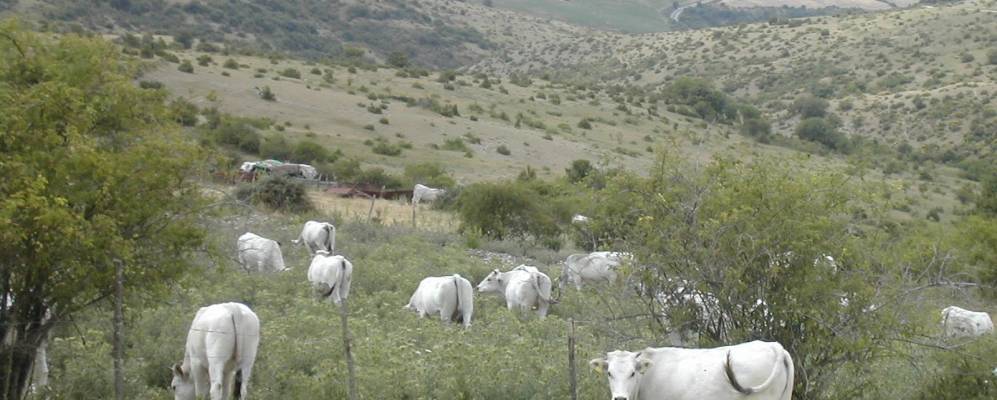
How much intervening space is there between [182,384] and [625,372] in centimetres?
454

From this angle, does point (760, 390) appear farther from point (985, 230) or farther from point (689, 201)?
point (985, 230)

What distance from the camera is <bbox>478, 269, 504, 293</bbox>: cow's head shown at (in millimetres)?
19484

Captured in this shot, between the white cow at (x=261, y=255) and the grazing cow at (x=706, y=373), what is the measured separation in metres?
12.1

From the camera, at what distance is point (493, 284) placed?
19.6 metres

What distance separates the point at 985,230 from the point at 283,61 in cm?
4844

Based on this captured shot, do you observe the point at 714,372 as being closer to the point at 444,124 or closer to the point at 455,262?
the point at 455,262

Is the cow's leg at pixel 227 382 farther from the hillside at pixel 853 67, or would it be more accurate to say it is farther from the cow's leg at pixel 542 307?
the hillside at pixel 853 67

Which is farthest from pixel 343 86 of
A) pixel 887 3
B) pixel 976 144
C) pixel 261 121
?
pixel 887 3

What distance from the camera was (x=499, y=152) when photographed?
169 feet

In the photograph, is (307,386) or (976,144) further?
(976,144)

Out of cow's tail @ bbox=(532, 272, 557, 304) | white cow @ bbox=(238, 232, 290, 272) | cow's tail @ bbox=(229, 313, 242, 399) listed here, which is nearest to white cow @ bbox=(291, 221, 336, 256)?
white cow @ bbox=(238, 232, 290, 272)

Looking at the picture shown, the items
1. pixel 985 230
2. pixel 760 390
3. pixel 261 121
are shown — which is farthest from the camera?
pixel 261 121

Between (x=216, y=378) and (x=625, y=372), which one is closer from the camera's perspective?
(x=625, y=372)

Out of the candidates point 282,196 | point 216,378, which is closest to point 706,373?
point 216,378
